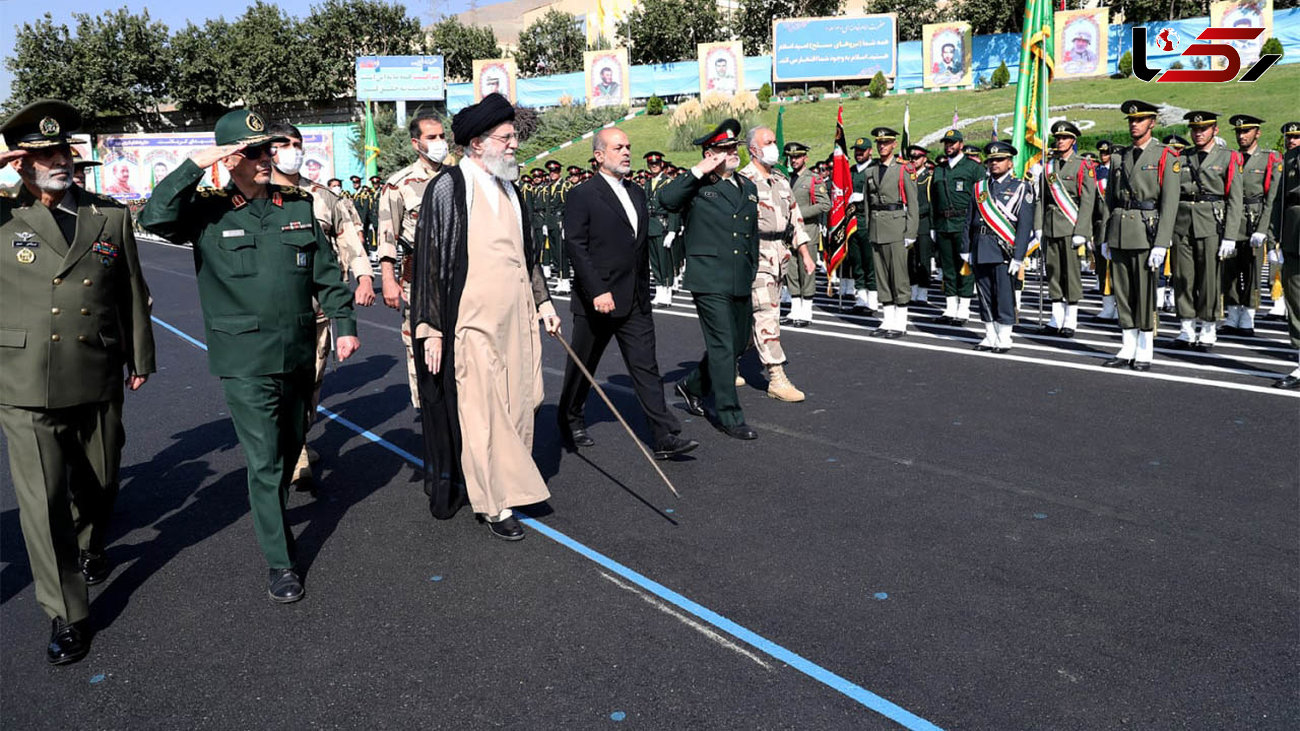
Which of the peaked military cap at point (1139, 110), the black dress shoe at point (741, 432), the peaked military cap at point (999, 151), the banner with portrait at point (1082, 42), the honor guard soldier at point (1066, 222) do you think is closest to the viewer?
the black dress shoe at point (741, 432)

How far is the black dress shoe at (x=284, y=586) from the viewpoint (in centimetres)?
440

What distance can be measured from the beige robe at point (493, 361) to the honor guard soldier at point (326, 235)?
652mm

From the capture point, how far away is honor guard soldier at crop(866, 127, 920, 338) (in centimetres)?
1169

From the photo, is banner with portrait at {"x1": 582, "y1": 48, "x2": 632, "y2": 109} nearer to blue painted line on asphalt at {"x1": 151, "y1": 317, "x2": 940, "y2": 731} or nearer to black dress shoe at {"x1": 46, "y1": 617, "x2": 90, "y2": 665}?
blue painted line on asphalt at {"x1": 151, "y1": 317, "x2": 940, "y2": 731}

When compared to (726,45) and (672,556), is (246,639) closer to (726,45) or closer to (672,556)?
(672,556)

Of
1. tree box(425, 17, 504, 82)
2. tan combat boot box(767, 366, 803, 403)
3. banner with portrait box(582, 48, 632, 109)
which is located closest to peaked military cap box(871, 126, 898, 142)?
tan combat boot box(767, 366, 803, 403)

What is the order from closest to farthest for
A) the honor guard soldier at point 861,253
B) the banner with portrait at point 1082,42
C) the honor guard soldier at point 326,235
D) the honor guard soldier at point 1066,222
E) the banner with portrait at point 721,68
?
the honor guard soldier at point 326,235
the honor guard soldier at point 1066,222
the honor guard soldier at point 861,253
the banner with portrait at point 1082,42
the banner with portrait at point 721,68

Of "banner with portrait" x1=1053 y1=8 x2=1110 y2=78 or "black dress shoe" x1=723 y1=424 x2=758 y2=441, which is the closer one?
"black dress shoe" x1=723 y1=424 x2=758 y2=441

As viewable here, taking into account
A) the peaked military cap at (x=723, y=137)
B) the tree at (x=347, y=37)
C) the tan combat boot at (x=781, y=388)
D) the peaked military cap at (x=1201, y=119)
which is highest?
the tree at (x=347, y=37)

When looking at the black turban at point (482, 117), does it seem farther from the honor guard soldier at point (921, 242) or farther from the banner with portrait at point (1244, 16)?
the banner with portrait at point (1244, 16)

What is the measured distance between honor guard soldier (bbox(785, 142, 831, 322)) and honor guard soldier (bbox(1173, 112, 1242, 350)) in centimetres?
403

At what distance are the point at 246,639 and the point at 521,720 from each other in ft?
4.59

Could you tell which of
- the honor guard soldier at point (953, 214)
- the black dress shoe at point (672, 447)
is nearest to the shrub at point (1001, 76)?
the honor guard soldier at point (953, 214)

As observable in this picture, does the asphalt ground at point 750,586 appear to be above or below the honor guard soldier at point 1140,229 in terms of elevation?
below
